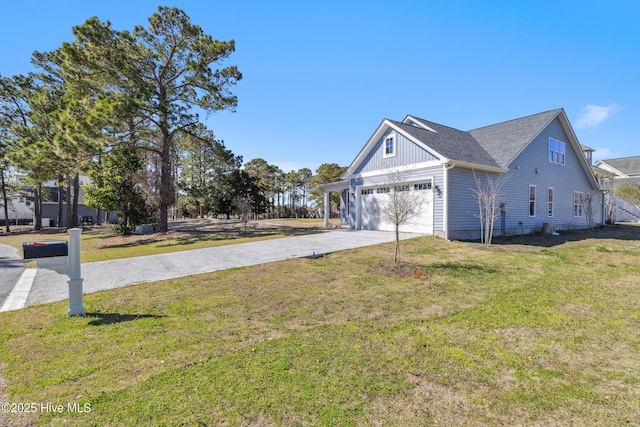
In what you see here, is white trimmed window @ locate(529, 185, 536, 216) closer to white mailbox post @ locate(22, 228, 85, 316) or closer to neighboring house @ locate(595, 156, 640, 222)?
neighboring house @ locate(595, 156, 640, 222)

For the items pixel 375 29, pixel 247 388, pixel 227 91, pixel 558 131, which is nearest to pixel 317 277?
pixel 247 388

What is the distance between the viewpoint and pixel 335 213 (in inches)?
1630

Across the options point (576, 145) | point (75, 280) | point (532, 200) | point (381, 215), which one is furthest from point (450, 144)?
point (75, 280)

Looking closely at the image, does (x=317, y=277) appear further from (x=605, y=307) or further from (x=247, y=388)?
(x=605, y=307)

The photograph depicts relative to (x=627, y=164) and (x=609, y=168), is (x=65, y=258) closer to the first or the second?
(x=609, y=168)

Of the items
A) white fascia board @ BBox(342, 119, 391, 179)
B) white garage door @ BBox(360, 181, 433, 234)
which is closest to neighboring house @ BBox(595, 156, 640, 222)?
white garage door @ BBox(360, 181, 433, 234)

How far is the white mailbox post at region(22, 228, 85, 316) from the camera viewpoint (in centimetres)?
416

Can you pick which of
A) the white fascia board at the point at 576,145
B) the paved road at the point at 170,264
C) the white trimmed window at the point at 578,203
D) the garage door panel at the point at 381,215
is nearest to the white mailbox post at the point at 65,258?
the paved road at the point at 170,264

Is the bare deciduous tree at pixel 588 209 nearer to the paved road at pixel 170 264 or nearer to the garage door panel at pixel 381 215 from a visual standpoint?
the garage door panel at pixel 381 215

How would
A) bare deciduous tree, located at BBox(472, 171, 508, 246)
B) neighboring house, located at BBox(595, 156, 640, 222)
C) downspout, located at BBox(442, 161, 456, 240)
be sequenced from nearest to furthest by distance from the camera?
downspout, located at BBox(442, 161, 456, 240), bare deciduous tree, located at BBox(472, 171, 508, 246), neighboring house, located at BBox(595, 156, 640, 222)

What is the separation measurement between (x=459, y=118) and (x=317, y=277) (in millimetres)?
18107

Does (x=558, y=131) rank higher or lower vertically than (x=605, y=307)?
higher

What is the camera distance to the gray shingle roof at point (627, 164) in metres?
32.5

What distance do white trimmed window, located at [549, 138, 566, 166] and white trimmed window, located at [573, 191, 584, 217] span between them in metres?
3.38
